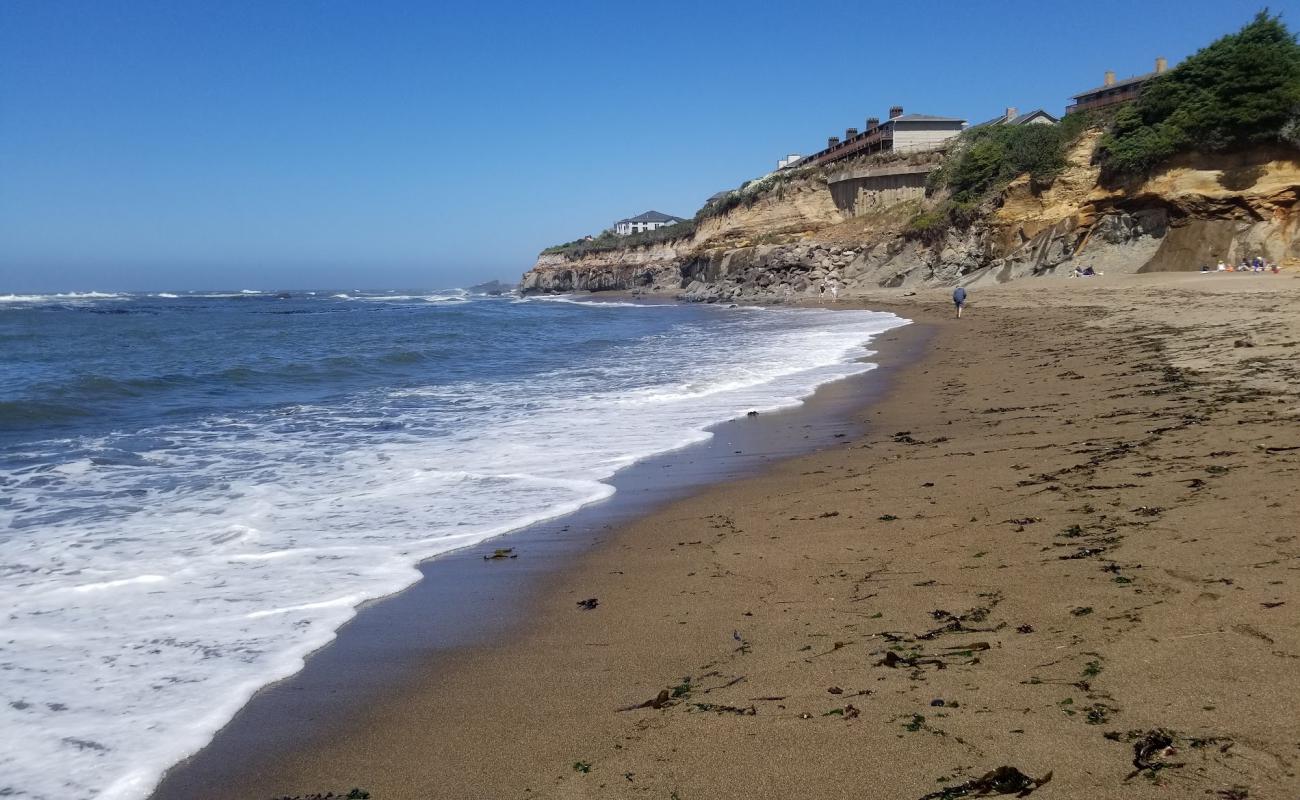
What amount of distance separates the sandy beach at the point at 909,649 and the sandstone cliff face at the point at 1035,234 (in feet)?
73.7

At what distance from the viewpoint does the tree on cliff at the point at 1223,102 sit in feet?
80.1

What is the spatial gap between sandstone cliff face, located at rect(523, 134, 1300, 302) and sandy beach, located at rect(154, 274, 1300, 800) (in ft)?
73.7

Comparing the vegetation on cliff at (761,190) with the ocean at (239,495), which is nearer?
the ocean at (239,495)

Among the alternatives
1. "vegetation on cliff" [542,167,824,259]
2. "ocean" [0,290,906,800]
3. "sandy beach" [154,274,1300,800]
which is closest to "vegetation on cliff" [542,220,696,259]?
"vegetation on cliff" [542,167,824,259]

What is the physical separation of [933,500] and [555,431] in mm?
5155

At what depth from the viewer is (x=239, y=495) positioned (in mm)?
6883

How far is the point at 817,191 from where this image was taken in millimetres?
51844

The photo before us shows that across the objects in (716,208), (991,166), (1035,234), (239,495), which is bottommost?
(239,495)

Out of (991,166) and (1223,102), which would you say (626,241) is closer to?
(991,166)

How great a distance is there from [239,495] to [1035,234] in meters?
31.3

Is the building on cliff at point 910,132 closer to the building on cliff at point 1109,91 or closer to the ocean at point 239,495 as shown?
the building on cliff at point 1109,91

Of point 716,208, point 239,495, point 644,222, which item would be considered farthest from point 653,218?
point 239,495

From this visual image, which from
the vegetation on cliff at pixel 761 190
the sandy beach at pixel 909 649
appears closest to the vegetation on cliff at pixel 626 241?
the vegetation on cliff at pixel 761 190

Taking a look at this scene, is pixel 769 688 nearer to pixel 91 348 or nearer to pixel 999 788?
pixel 999 788
